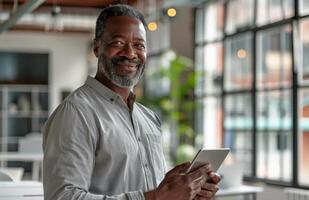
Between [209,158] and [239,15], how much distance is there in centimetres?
699

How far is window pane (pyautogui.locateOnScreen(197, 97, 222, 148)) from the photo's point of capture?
30.7 feet

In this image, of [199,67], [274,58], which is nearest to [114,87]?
[274,58]

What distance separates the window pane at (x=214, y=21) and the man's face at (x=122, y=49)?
7393 millimetres

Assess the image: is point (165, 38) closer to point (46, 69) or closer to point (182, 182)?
point (46, 69)

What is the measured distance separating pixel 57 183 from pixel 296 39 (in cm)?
610

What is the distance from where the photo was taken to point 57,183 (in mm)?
1621

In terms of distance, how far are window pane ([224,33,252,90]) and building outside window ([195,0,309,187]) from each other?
15 mm

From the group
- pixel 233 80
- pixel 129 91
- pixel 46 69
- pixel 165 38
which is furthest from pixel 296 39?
pixel 46 69

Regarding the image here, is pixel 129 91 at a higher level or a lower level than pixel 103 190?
higher

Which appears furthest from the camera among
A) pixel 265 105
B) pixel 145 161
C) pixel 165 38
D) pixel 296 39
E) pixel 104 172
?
pixel 165 38

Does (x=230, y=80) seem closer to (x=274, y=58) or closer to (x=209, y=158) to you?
(x=274, y=58)

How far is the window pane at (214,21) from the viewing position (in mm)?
9279

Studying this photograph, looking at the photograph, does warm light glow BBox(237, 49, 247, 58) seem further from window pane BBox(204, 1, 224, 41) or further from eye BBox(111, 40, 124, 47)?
eye BBox(111, 40, 124, 47)

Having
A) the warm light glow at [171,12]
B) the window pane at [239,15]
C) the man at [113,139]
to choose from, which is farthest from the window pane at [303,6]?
the man at [113,139]
